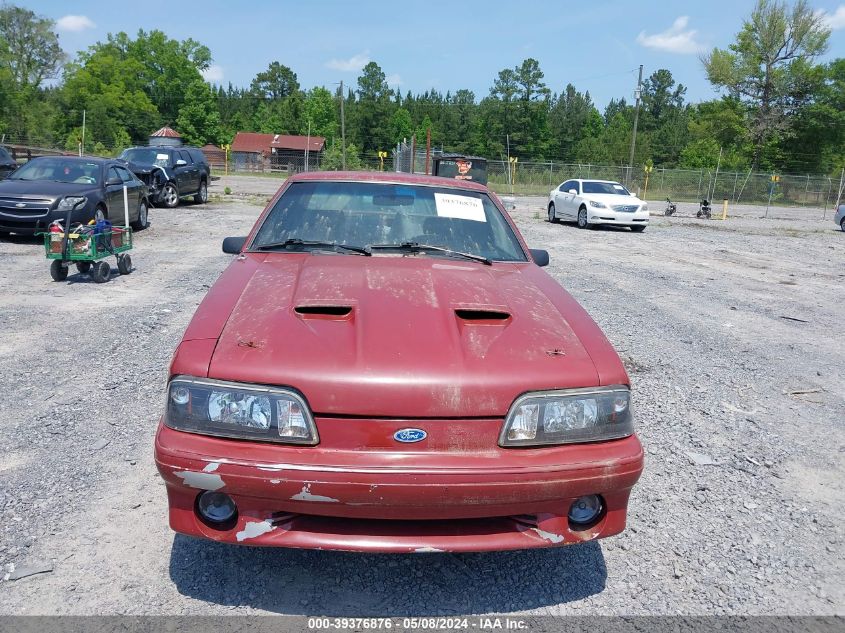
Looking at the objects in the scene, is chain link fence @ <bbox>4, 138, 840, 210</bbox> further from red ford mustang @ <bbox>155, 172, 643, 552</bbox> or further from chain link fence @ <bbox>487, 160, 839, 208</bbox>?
red ford mustang @ <bbox>155, 172, 643, 552</bbox>

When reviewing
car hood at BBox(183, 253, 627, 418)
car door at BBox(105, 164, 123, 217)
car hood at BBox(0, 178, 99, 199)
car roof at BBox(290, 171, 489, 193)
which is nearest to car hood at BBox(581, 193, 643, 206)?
car door at BBox(105, 164, 123, 217)

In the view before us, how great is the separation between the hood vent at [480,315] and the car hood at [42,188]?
1118 cm

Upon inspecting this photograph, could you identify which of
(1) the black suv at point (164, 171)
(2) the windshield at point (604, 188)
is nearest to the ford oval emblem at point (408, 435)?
(1) the black suv at point (164, 171)

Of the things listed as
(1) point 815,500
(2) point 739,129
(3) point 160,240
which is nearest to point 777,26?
(2) point 739,129

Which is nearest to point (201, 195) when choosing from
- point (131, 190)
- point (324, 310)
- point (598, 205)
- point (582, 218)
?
point (131, 190)

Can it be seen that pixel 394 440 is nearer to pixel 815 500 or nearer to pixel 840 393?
pixel 815 500

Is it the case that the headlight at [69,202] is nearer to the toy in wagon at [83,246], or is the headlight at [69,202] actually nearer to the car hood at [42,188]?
the car hood at [42,188]

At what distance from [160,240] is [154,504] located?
36.3ft

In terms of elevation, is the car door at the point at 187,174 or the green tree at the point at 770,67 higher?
the green tree at the point at 770,67

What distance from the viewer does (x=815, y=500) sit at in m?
3.63

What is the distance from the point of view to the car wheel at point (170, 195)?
19.4 meters

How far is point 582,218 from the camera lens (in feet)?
67.0

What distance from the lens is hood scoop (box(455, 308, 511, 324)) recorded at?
2762 mm

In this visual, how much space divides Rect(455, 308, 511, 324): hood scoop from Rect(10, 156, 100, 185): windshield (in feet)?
38.4
